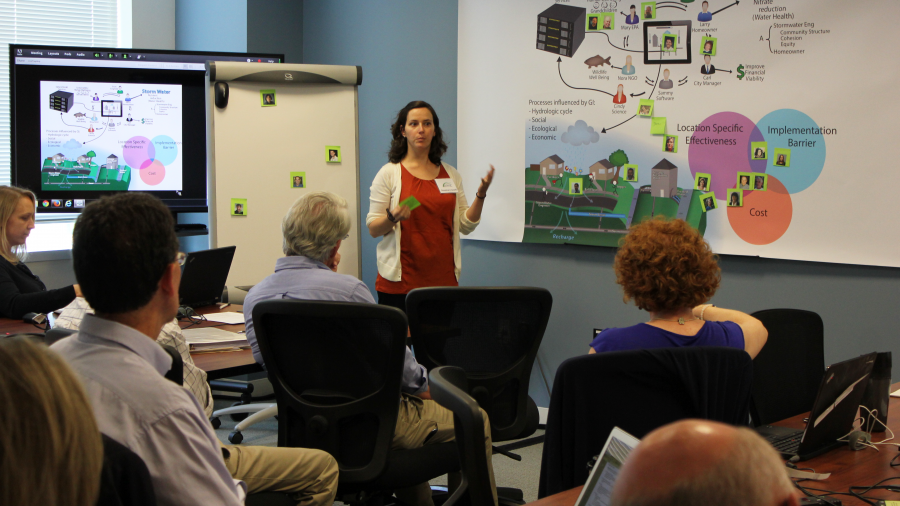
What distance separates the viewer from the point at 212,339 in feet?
8.25

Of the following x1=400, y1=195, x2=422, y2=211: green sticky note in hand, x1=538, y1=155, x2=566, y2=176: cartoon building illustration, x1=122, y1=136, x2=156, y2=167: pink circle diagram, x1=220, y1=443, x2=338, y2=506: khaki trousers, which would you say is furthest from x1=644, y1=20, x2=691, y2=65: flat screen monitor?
x1=122, y1=136, x2=156, y2=167: pink circle diagram

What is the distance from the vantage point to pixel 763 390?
2082 millimetres

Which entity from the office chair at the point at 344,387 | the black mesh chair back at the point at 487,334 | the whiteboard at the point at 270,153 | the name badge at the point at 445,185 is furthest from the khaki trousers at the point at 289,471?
the whiteboard at the point at 270,153

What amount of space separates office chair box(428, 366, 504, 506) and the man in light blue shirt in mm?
392

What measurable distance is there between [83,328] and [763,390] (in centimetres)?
182

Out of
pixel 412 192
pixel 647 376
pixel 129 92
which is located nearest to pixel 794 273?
pixel 412 192

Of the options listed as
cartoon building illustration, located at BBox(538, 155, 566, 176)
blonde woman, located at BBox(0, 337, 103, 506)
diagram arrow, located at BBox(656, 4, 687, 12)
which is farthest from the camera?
cartoon building illustration, located at BBox(538, 155, 566, 176)

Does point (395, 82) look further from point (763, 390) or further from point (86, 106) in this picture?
point (763, 390)

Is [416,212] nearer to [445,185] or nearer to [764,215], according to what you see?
[445,185]

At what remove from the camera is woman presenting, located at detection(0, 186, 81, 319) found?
2.78 m

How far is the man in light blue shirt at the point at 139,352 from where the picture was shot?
3.58 ft

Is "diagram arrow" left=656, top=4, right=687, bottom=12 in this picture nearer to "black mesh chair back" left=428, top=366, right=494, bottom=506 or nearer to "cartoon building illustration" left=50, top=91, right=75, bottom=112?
"black mesh chair back" left=428, top=366, right=494, bottom=506

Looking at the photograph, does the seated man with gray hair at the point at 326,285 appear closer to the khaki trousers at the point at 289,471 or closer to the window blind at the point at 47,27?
the khaki trousers at the point at 289,471

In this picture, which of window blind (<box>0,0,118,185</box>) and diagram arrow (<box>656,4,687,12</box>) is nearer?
diagram arrow (<box>656,4,687,12</box>)
